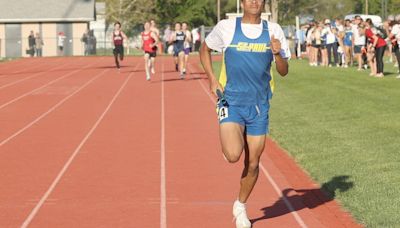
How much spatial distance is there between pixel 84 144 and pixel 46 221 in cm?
522

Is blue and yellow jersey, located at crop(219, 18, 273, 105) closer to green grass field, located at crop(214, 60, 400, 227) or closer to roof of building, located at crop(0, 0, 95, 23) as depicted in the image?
green grass field, located at crop(214, 60, 400, 227)

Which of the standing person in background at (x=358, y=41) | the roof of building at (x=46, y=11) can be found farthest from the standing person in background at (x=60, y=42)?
the standing person in background at (x=358, y=41)

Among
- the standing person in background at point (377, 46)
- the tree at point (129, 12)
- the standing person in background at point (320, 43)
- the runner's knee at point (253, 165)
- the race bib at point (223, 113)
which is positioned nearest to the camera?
the race bib at point (223, 113)

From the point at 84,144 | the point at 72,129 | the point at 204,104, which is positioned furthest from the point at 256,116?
the point at 204,104

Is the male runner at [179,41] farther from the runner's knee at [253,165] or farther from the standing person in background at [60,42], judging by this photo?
the standing person in background at [60,42]

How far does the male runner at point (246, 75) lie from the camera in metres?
7.21

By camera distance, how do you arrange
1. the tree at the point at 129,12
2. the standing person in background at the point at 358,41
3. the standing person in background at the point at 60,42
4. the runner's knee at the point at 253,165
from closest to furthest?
the runner's knee at the point at 253,165 → the standing person in background at the point at 358,41 → the standing person in background at the point at 60,42 → the tree at the point at 129,12

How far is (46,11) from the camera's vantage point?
212ft

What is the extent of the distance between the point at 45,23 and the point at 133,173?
55.1 metres

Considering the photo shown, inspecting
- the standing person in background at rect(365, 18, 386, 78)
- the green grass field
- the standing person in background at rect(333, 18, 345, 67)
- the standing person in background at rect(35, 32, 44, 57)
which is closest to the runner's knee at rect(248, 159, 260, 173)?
the green grass field

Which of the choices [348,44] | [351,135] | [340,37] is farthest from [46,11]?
[351,135]

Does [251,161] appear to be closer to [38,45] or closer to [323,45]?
[323,45]

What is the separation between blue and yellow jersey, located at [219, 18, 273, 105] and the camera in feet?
23.7

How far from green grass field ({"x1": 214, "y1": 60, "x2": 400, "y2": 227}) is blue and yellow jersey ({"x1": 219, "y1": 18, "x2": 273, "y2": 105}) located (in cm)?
148
